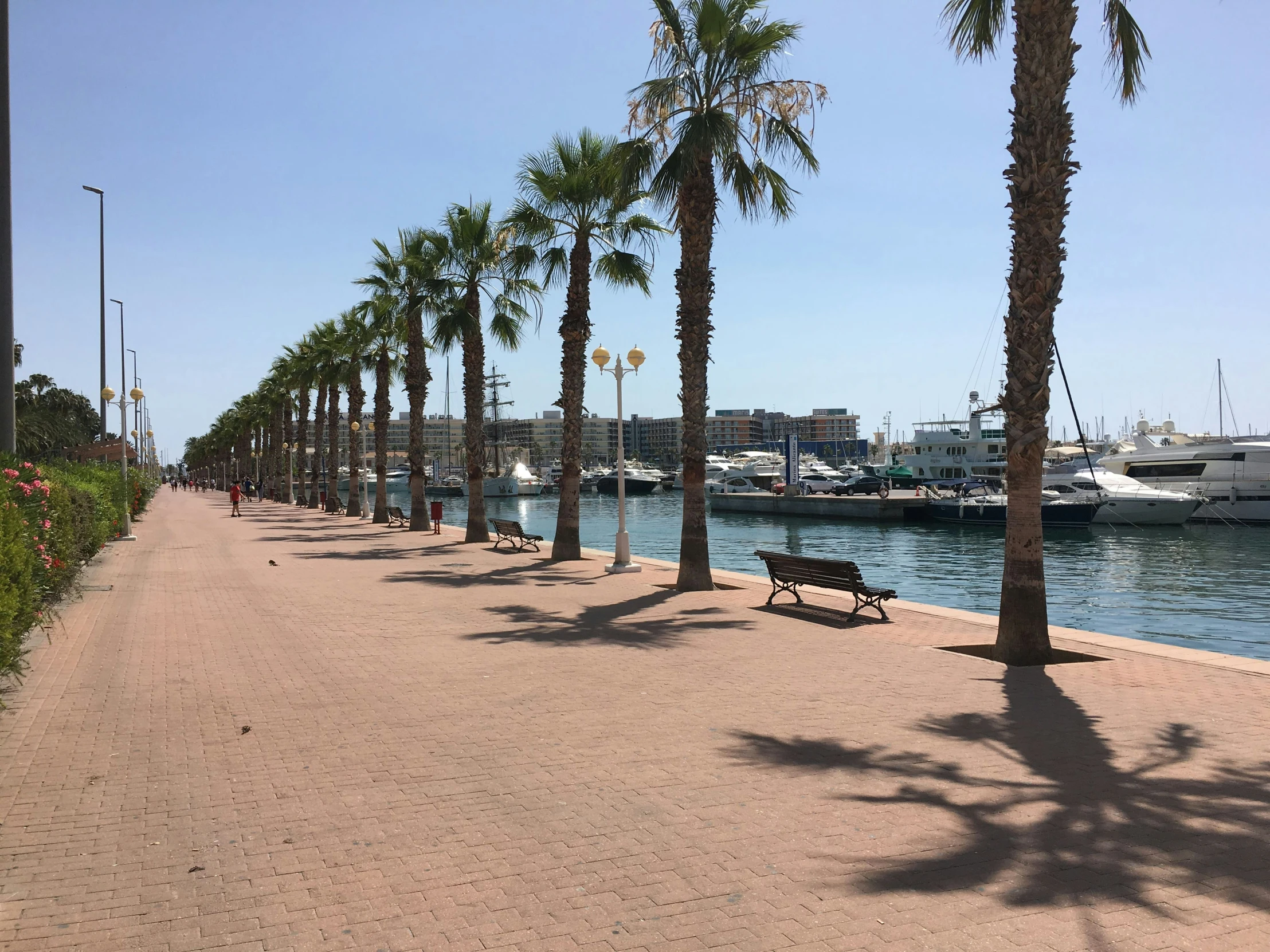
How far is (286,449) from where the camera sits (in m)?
68.8

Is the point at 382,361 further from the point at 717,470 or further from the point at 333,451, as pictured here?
the point at 717,470

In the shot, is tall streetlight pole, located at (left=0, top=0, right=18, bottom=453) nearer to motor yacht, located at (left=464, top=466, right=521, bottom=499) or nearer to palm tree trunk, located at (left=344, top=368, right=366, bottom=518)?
palm tree trunk, located at (left=344, top=368, right=366, bottom=518)

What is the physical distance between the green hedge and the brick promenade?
2.32 ft

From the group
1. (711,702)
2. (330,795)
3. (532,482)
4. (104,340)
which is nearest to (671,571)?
(711,702)

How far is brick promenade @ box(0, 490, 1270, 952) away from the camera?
12.8ft

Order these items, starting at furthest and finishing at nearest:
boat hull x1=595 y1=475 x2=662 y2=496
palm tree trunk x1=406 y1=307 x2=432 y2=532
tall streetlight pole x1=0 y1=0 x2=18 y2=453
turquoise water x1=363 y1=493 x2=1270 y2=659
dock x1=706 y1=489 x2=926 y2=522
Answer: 1. boat hull x1=595 y1=475 x2=662 y2=496
2. dock x1=706 y1=489 x2=926 y2=522
3. palm tree trunk x1=406 y1=307 x2=432 y2=532
4. turquoise water x1=363 y1=493 x2=1270 y2=659
5. tall streetlight pole x1=0 y1=0 x2=18 y2=453

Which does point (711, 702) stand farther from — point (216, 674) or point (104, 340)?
point (104, 340)

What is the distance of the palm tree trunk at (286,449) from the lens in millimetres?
65306

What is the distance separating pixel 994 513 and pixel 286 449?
47.7m

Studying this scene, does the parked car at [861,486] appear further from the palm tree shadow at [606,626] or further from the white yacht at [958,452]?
the palm tree shadow at [606,626]

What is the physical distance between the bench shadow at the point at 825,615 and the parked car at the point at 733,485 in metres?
66.8

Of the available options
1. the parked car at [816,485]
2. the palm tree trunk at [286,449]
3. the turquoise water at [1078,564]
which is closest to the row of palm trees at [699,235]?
the turquoise water at [1078,564]

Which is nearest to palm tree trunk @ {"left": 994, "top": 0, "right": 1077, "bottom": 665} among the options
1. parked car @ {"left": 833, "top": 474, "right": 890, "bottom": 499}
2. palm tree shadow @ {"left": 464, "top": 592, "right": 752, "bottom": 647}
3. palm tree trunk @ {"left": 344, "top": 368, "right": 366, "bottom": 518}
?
palm tree shadow @ {"left": 464, "top": 592, "right": 752, "bottom": 647}

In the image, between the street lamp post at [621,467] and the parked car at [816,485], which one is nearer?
the street lamp post at [621,467]
